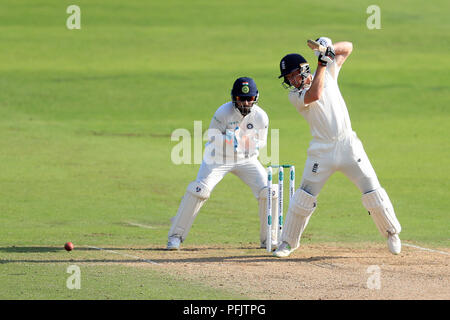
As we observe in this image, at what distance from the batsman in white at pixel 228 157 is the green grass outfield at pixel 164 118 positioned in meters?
0.77

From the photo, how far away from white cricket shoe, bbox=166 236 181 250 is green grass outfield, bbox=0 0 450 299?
553 millimetres

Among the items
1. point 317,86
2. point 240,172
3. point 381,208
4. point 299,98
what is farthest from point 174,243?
point 317,86

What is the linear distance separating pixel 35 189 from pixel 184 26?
19802 millimetres

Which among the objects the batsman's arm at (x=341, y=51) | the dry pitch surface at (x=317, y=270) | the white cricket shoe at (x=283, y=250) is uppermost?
the batsman's arm at (x=341, y=51)

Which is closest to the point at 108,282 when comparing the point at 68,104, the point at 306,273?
the point at 306,273

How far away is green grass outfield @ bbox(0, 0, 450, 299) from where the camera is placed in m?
13.1

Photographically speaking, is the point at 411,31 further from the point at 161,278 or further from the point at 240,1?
the point at 161,278

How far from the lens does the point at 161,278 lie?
9.98 m

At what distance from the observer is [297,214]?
11.0 meters

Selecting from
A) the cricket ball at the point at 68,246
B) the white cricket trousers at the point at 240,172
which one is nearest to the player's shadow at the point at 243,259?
the white cricket trousers at the point at 240,172

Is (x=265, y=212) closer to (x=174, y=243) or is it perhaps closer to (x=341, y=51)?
(x=174, y=243)

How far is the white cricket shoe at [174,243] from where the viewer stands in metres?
11.8

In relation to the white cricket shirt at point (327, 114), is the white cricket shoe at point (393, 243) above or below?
below

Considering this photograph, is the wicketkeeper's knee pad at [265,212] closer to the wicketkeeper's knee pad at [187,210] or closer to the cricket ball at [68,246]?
the wicketkeeper's knee pad at [187,210]
